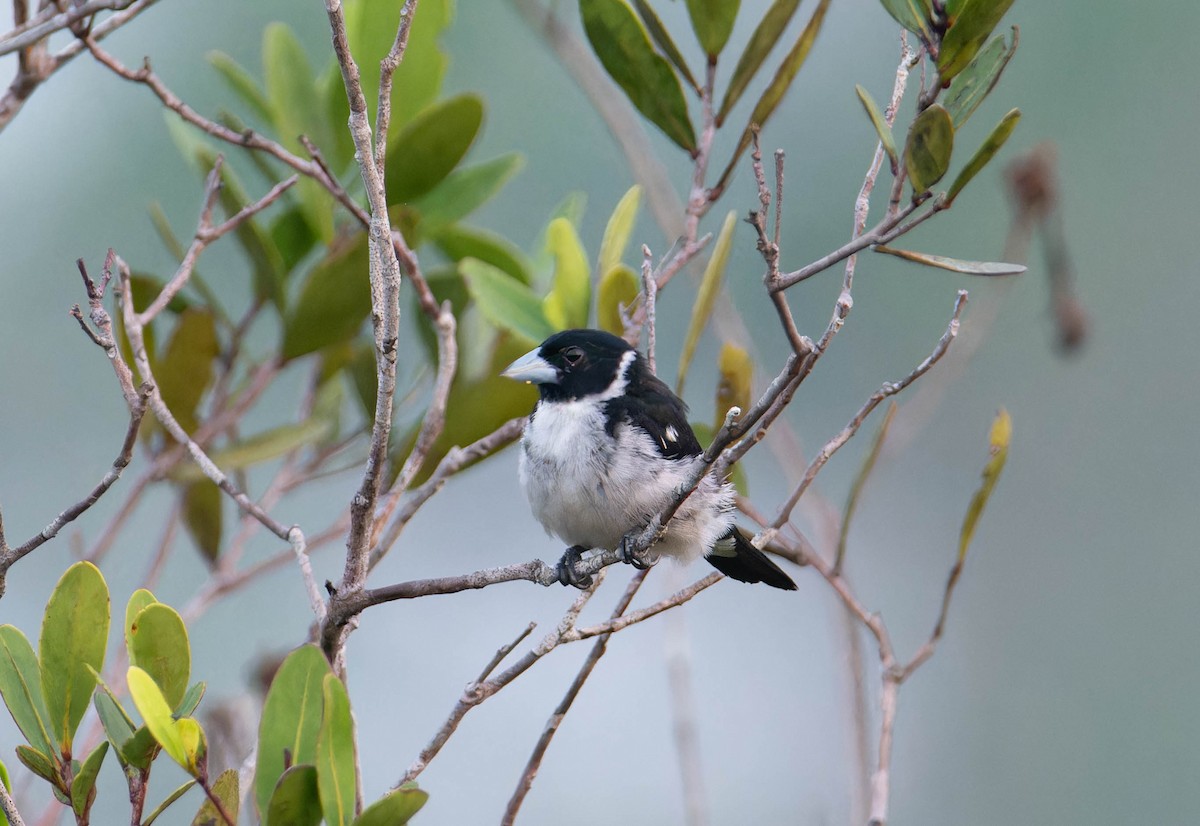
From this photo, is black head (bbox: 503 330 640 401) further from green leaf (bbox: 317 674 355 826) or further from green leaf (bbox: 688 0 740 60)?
green leaf (bbox: 317 674 355 826)

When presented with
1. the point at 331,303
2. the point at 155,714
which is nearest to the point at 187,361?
the point at 331,303

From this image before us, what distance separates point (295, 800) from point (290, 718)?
0.40 feet

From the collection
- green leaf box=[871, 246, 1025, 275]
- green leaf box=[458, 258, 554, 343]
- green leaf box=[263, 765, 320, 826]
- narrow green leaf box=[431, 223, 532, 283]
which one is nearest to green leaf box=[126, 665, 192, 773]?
green leaf box=[263, 765, 320, 826]

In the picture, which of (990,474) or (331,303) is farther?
(331,303)

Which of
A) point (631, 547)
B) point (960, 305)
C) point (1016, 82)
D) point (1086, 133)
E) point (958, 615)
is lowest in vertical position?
point (958, 615)

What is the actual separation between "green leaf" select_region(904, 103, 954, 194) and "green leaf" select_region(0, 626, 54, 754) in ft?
4.73

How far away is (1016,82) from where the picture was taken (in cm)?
1027

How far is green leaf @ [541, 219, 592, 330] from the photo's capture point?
2.85 m

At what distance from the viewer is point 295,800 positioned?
1.52 metres

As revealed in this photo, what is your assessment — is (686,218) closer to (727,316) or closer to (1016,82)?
(727,316)

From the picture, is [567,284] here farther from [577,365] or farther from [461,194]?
[461,194]

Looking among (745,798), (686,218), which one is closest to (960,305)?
(686,218)

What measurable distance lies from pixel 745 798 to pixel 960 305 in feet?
18.3

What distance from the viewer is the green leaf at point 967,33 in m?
1.89
